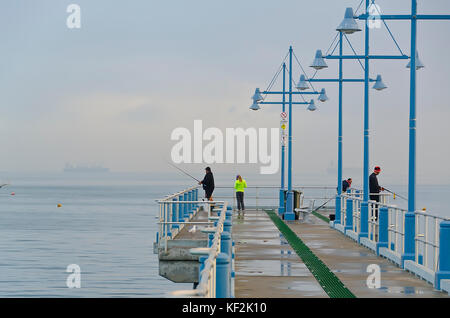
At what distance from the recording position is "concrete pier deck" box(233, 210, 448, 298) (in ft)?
52.3

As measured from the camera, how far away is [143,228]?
83.2m

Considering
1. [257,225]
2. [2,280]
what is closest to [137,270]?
[2,280]

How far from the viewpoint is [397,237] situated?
68.9 feet

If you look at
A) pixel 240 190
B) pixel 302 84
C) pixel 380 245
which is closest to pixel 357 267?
pixel 380 245

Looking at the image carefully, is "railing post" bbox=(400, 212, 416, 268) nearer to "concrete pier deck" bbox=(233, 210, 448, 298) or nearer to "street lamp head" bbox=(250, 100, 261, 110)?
"concrete pier deck" bbox=(233, 210, 448, 298)

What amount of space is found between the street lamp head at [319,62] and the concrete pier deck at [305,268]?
512 centimetres

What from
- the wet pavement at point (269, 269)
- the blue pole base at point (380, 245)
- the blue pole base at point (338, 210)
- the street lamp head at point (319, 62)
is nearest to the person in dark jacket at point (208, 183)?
the blue pole base at point (338, 210)

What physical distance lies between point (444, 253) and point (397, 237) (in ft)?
17.6

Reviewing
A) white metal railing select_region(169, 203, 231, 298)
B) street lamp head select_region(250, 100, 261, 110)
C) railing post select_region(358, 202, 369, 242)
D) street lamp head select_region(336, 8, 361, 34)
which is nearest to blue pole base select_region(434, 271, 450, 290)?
white metal railing select_region(169, 203, 231, 298)

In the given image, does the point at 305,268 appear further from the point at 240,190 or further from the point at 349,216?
the point at 240,190

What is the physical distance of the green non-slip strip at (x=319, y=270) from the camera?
15.8 meters
